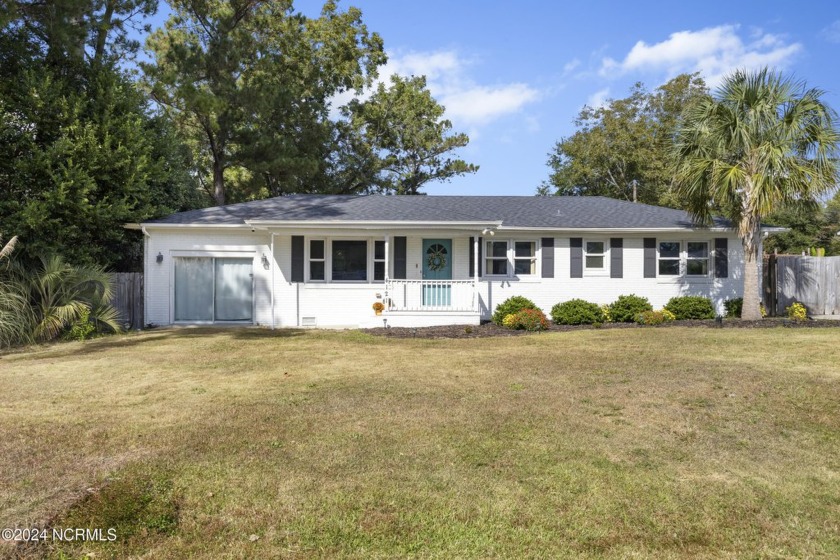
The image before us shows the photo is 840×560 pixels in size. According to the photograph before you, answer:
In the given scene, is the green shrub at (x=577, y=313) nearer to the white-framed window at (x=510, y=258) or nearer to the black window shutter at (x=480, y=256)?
the white-framed window at (x=510, y=258)

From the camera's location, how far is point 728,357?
9.16m

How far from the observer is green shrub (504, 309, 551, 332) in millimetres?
A: 13820

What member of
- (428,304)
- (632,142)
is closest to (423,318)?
(428,304)

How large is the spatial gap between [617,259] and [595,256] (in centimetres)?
63

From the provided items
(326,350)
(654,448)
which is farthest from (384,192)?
A: (654,448)

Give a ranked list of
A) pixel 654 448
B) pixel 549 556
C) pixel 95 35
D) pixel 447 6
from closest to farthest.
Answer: pixel 549 556 → pixel 654 448 → pixel 447 6 → pixel 95 35

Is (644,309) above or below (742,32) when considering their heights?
below

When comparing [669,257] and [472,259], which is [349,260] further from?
[669,257]

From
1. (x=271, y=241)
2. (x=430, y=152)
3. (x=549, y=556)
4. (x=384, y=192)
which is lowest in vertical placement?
(x=549, y=556)

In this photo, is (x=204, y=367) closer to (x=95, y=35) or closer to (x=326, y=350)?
(x=326, y=350)

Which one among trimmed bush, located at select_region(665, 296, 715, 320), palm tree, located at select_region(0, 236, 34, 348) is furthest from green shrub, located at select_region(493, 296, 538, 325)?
palm tree, located at select_region(0, 236, 34, 348)

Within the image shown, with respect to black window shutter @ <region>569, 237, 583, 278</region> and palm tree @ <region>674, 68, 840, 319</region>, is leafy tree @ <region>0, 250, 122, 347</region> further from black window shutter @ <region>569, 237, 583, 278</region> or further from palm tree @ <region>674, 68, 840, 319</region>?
palm tree @ <region>674, 68, 840, 319</region>

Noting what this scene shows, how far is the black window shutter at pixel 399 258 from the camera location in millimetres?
15273

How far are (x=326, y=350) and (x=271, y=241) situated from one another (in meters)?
5.54
